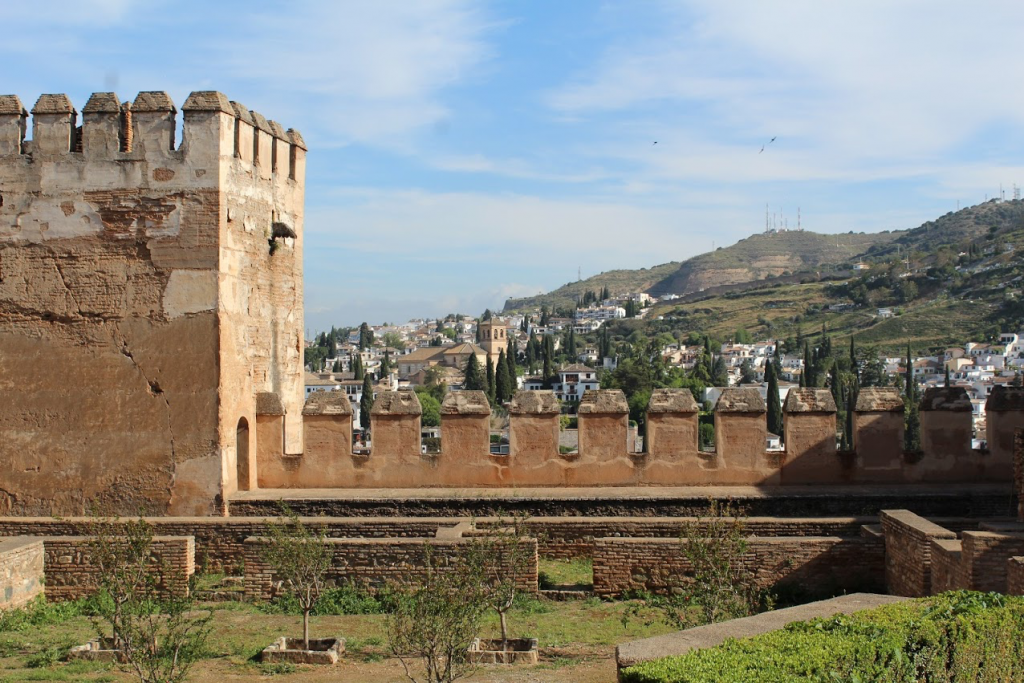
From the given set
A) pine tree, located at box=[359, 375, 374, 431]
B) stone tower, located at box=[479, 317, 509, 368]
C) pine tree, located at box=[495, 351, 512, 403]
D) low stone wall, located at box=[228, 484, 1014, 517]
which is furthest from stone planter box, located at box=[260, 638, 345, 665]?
stone tower, located at box=[479, 317, 509, 368]

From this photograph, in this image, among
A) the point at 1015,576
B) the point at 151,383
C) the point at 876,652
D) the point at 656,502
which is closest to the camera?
the point at 876,652

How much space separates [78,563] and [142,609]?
2777 millimetres

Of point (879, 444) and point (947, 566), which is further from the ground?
point (879, 444)

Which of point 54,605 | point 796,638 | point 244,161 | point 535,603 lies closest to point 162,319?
point 244,161

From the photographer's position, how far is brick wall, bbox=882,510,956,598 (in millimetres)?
8828

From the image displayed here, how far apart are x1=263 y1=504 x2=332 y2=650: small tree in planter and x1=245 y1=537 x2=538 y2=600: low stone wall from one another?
0.18 m

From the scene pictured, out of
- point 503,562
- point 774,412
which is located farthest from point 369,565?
point 774,412

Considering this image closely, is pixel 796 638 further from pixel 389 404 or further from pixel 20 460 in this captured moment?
pixel 20 460

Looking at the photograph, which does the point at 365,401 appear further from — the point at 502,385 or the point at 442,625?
the point at 442,625

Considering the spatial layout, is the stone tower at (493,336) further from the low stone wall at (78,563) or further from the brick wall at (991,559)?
the brick wall at (991,559)

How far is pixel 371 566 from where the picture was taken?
1014 centimetres

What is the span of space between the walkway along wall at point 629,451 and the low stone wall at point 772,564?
193cm

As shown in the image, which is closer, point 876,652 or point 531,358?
point 876,652

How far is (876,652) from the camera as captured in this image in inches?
227
